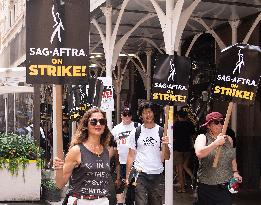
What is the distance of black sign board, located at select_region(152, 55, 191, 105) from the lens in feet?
24.1

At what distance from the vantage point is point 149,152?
647 cm

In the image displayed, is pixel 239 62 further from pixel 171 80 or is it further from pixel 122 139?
pixel 122 139

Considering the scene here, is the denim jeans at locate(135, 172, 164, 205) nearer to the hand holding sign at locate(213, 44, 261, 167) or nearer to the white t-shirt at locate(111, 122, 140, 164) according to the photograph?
the hand holding sign at locate(213, 44, 261, 167)

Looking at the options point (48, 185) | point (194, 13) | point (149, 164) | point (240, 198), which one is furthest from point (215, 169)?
point (194, 13)

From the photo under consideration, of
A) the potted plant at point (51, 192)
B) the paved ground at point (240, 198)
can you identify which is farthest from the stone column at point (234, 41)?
the potted plant at point (51, 192)

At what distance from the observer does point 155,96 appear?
7293 millimetres

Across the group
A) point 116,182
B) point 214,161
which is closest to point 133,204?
point 116,182

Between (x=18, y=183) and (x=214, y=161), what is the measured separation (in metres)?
5.79

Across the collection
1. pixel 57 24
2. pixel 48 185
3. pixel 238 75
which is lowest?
pixel 48 185

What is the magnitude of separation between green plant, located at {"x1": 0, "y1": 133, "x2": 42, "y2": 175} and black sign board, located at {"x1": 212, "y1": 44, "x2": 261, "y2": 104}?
540 centimetres

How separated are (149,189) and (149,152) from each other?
48 centimetres

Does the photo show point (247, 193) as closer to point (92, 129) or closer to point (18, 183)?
point (18, 183)

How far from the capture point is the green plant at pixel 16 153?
9.83 meters

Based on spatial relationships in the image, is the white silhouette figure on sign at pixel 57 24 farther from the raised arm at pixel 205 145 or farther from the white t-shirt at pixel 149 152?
the white t-shirt at pixel 149 152
